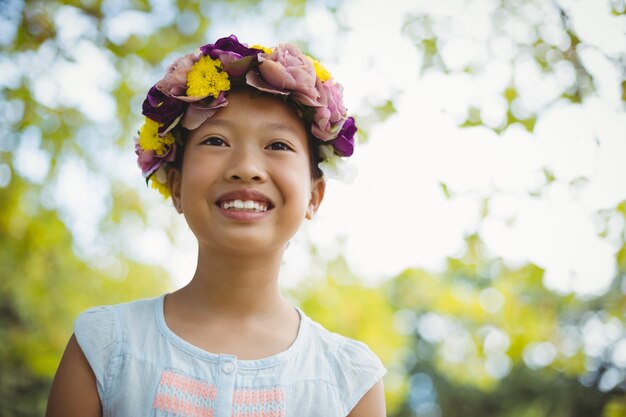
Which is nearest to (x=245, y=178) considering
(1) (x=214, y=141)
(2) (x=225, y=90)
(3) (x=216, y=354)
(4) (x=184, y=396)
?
(1) (x=214, y=141)

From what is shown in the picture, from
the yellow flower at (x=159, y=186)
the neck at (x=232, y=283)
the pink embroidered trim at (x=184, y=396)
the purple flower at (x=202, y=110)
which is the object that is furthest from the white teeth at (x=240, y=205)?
the pink embroidered trim at (x=184, y=396)

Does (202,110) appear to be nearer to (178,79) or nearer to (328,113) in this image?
(178,79)

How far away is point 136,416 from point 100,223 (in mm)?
4722

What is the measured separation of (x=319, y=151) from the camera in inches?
92.4

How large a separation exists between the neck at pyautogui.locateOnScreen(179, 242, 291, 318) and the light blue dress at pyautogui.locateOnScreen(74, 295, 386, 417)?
14 cm

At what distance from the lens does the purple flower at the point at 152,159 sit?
7.43ft

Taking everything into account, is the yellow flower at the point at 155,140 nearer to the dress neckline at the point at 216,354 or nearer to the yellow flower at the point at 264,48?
the yellow flower at the point at 264,48

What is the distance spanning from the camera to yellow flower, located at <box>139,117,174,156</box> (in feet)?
7.41

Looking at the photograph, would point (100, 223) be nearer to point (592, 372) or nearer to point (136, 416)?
point (136, 416)

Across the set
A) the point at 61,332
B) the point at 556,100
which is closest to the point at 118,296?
the point at 61,332

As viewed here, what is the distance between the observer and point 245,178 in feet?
6.65

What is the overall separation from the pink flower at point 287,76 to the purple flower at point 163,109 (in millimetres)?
257

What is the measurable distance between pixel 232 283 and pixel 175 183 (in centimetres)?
41

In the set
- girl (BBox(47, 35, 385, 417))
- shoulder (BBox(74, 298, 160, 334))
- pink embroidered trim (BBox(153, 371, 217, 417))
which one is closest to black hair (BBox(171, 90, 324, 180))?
girl (BBox(47, 35, 385, 417))
